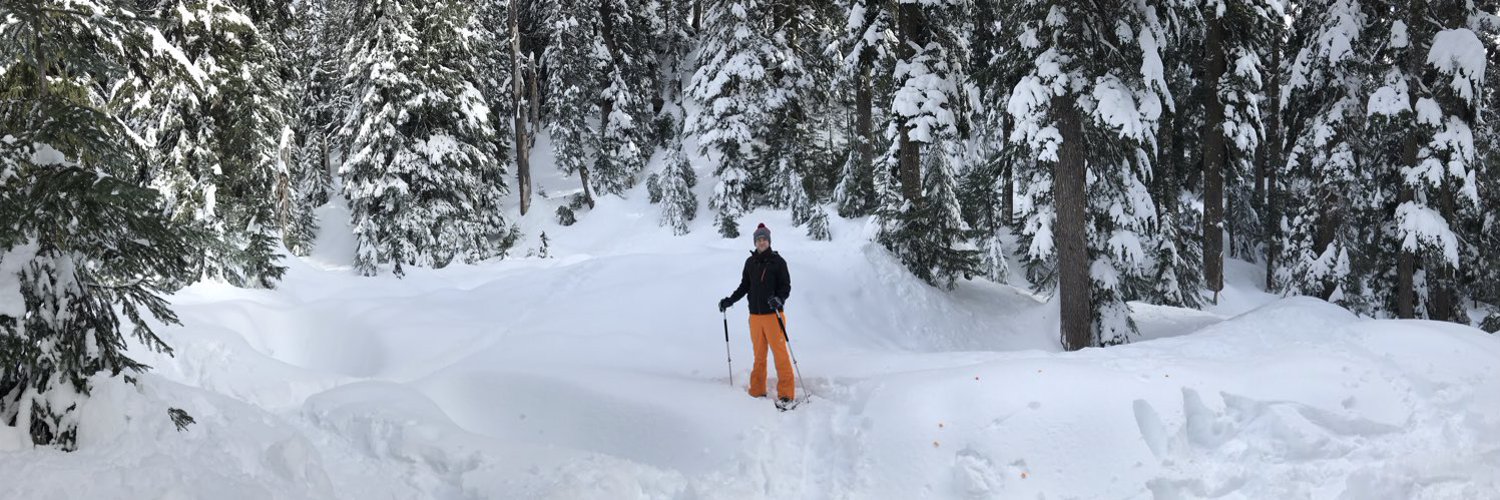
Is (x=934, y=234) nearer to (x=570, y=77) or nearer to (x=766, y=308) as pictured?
(x=766, y=308)

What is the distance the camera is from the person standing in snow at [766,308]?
7559mm

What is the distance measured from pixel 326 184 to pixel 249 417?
3278 centimetres

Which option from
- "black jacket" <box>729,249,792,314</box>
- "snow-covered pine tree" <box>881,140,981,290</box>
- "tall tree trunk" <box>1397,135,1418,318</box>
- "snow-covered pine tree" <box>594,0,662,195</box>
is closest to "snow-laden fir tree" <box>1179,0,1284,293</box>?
"tall tree trunk" <box>1397,135,1418,318</box>

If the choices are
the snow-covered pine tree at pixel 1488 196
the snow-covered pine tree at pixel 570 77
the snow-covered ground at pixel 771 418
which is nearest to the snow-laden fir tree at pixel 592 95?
the snow-covered pine tree at pixel 570 77

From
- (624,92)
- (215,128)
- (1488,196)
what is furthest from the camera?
(624,92)

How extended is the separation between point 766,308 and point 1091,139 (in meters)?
6.21

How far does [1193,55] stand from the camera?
18094 millimetres

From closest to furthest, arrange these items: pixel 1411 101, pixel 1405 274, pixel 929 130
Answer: pixel 1411 101 < pixel 929 130 < pixel 1405 274

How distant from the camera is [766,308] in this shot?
25.5ft

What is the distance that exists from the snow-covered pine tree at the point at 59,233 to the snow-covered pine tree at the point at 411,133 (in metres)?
14.7

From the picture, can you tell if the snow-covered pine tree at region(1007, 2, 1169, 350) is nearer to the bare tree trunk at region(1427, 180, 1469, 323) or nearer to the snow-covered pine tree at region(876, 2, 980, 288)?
the snow-covered pine tree at region(876, 2, 980, 288)

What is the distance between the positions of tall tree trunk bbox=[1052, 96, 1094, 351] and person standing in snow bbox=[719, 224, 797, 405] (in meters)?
5.11

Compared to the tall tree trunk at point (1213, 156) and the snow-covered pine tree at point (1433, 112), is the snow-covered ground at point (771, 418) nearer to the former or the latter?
the snow-covered pine tree at point (1433, 112)

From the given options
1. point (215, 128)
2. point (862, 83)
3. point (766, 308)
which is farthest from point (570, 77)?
point (766, 308)
